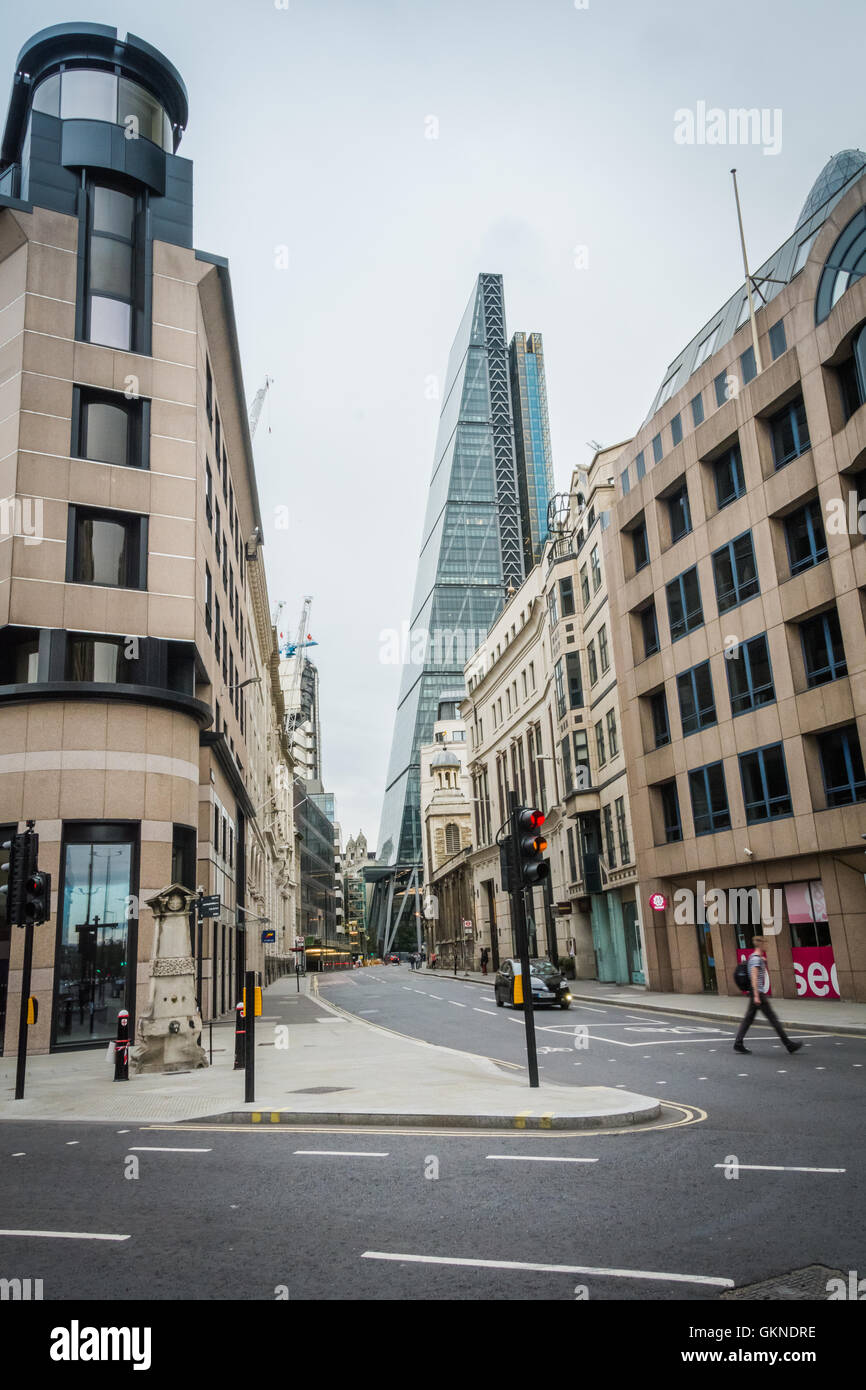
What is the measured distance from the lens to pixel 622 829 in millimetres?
41188

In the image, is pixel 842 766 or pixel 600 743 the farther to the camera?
pixel 600 743

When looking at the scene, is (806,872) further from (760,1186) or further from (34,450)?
(34,450)

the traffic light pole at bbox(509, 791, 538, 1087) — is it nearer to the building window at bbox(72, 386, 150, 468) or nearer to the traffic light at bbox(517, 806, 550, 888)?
the traffic light at bbox(517, 806, 550, 888)

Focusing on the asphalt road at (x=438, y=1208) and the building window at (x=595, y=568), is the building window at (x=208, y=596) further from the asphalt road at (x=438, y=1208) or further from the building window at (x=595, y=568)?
the asphalt road at (x=438, y=1208)

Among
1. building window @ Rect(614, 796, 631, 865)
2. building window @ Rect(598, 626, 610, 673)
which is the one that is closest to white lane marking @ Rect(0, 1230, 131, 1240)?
building window @ Rect(614, 796, 631, 865)

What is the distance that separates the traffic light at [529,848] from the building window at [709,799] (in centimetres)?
1928

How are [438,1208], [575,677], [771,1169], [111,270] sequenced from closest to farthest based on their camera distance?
[438,1208]
[771,1169]
[111,270]
[575,677]

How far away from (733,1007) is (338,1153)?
64.2 feet

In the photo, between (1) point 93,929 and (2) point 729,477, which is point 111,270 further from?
(2) point 729,477

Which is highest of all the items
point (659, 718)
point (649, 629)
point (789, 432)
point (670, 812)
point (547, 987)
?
point (789, 432)

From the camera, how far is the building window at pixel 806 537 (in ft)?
89.5

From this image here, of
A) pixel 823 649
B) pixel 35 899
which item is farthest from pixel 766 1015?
pixel 823 649

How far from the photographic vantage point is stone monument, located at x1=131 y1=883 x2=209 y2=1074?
1828 centimetres
